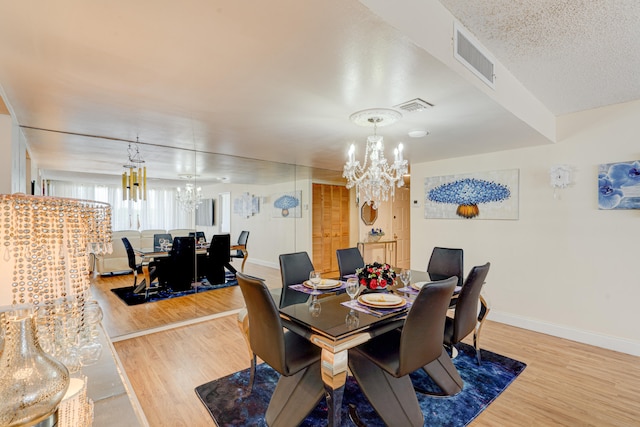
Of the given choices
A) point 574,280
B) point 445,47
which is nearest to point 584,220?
point 574,280

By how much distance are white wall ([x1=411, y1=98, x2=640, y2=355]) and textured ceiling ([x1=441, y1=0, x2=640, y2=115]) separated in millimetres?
573

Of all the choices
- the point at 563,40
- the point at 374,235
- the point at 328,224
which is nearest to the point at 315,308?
the point at 563,40

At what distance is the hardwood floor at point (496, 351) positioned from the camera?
206 cm

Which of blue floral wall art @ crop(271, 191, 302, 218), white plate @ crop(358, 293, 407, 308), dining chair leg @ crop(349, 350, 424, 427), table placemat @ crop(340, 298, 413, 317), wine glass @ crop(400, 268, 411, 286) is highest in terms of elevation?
blue floral wall art @ crop(271, 191, 302, 218)

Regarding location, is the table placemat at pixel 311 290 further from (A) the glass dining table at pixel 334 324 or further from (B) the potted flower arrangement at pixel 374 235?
(B) the potted flower arrangement at pixel 374 235

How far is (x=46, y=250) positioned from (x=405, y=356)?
172 centimetres

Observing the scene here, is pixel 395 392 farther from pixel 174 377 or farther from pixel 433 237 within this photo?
pixel 433 237

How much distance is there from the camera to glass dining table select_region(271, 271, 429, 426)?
1.73 meters

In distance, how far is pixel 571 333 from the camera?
3.28 metres

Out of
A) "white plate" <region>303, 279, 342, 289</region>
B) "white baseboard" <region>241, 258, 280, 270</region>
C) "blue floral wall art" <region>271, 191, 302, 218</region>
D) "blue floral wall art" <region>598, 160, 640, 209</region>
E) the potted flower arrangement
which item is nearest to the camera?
"white plate" <region>303, 279, 342, 289</region>

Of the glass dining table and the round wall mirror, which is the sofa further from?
the round wall mirror

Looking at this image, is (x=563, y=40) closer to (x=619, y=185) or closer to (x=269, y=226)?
(x=619, y=185)

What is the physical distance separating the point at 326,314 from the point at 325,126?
1749 millimetres

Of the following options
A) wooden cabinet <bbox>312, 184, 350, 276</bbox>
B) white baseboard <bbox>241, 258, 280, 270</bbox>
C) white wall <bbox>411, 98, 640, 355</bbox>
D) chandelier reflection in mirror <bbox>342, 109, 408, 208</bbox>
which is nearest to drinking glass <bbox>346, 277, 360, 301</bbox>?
chandelier reflection in mirror <bbox>342, 109, 408, 208</bbox>
